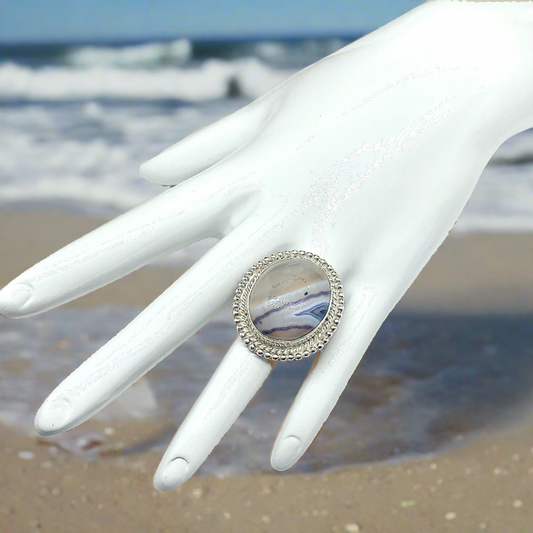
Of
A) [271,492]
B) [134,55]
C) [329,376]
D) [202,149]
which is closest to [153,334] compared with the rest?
[329,376]

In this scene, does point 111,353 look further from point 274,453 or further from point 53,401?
point 274,453

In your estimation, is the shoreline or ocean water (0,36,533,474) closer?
ocean water (0,36,533,474)

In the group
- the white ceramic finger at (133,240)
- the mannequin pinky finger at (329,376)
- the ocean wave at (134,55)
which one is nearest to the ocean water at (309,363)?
the mannequin pinky finger at (329,376)

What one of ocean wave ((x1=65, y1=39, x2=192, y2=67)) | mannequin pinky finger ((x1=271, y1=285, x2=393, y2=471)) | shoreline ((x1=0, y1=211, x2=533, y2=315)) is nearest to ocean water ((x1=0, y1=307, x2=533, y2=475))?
shoreline ((x1=0, y1=211, x2=533, y2=315))

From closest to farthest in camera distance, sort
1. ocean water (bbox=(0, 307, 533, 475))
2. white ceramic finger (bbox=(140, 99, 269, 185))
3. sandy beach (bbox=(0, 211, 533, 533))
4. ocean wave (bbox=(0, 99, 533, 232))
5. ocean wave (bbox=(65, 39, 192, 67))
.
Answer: white ceramic finger (bbox=(140, 99, 269, 185))
sandy beach (bbox=(0, 211, 533, 533))
ocean water (bbox=(0, 307, 533, 475))
ocean wave (bbox=(0, 99, 533, 232))
ocean wave (bbox=(65, 39, 192, 67))

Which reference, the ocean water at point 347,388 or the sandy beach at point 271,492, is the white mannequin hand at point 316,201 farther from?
the ocean water at point 347,388

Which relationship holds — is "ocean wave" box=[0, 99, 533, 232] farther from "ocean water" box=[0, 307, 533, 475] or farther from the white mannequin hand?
the white mannequin hand

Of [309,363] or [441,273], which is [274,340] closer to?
[309,363]
